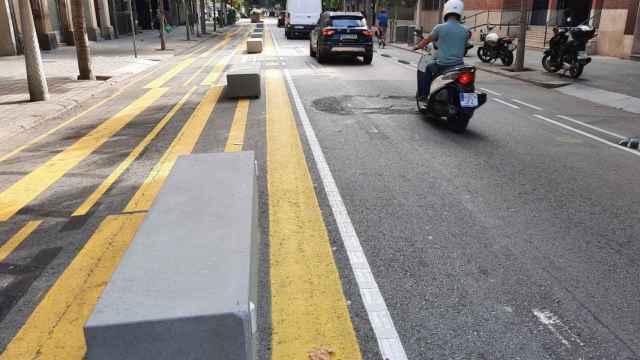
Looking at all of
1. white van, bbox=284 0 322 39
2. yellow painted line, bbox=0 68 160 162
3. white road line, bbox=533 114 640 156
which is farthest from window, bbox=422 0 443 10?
white road line, bbox=533 114 640 156

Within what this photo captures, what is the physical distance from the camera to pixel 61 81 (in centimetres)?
1490

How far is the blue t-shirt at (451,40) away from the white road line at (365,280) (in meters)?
3.55

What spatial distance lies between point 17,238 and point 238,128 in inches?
182

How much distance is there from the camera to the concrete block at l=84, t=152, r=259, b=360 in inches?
90.8

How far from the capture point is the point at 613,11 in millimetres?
21312

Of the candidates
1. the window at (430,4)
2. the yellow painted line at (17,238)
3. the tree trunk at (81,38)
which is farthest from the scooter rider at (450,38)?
the window at (430,4)

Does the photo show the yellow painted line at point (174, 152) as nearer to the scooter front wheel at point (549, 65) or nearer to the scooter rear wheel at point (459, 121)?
the scooter rear wheel at point (459, 121)

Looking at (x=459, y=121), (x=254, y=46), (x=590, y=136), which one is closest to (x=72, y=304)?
(x=459, y=121)

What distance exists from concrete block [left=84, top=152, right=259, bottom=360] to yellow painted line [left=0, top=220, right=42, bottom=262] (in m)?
1.60

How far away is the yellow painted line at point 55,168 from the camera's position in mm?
5680

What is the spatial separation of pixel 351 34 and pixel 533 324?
17.0 m

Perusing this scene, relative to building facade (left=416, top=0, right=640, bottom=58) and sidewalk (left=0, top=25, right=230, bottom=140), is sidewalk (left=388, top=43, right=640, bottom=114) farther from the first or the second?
sidewalk (left=0, top=25, right=230, bottom=140)

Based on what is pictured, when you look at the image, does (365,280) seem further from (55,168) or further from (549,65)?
(549,65)

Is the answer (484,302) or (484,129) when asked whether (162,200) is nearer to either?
(484,302)
